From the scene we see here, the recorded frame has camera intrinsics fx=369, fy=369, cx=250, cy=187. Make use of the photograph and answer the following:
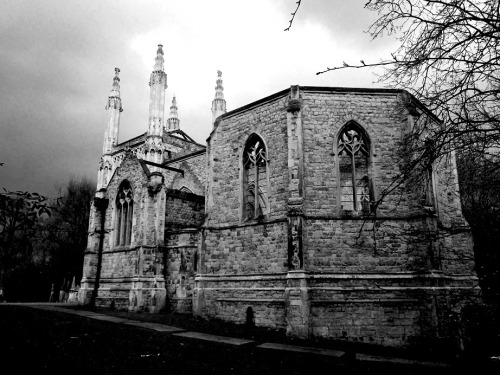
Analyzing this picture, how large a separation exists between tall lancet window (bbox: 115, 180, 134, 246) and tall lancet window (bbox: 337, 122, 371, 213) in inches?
430

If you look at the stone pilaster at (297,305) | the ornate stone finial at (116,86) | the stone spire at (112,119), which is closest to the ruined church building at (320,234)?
the stone pilaster at (297,305)

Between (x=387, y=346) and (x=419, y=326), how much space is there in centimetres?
109

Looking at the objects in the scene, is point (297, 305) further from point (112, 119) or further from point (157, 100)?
point (112, 119)

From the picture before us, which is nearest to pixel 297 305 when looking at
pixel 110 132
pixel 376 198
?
pixel 376 198

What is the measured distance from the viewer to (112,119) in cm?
3631

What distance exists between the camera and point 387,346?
10.4 meters

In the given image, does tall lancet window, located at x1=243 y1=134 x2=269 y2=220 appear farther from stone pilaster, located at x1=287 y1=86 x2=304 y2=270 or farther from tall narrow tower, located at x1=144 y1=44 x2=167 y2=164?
tall narrow tower, located at x1=144 y1=44 x2=167 y2=164

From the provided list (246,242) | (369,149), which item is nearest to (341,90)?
(369,149)

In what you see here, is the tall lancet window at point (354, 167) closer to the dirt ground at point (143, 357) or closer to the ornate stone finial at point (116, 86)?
the dirt ground at point (143, 357)

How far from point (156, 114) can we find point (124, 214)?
41.7 ft

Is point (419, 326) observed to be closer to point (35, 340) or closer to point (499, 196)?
point (499, 196)

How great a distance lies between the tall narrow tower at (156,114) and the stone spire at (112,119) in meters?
7.87


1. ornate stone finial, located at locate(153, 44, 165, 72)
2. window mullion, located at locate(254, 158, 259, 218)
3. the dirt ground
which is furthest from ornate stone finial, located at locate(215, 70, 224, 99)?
the dirt ground

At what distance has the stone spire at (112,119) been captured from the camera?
35875mm
